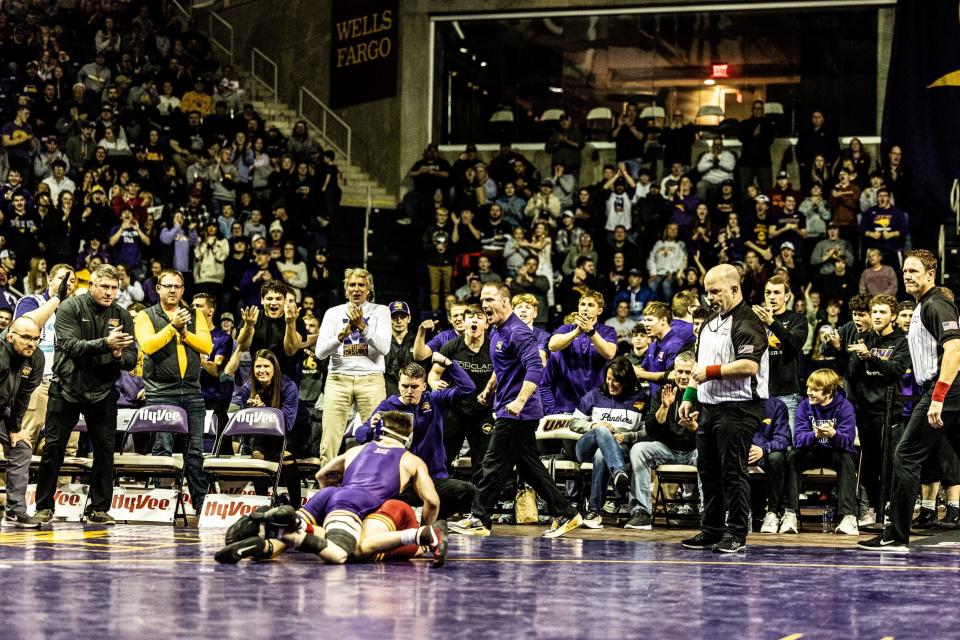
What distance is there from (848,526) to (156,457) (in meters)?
5.71

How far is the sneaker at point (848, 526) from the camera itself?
1052 centimetres

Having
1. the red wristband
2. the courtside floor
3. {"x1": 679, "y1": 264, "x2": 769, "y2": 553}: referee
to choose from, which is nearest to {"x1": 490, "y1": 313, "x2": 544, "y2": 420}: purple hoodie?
the courtside floor

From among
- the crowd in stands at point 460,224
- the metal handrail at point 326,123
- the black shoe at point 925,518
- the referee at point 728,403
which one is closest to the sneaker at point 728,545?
the referee at point 728,403

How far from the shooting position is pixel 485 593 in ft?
21.1

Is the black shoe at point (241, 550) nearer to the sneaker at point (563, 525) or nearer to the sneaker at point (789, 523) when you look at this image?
the sneaker at point (563, 525)

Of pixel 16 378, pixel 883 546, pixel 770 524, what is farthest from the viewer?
pixel 770 524

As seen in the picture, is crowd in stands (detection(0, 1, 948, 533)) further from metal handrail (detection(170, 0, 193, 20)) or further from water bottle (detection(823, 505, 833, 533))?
metal handrail (detection(170, 0, 193, 20))

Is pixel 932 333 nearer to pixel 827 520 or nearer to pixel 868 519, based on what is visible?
pixel 827 520

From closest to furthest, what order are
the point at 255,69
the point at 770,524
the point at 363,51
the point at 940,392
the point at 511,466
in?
the point at 940,392
the point at 511,466
the point at 770,524
the point at 363,51
the point at 255,69

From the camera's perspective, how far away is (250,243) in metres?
18.3

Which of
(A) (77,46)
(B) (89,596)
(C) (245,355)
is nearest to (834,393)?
(C) (245,355)

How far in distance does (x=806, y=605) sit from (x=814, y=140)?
14.5 meters

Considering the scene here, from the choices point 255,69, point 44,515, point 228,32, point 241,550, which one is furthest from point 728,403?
point 228,32

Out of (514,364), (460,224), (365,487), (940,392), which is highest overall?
(460,224)
